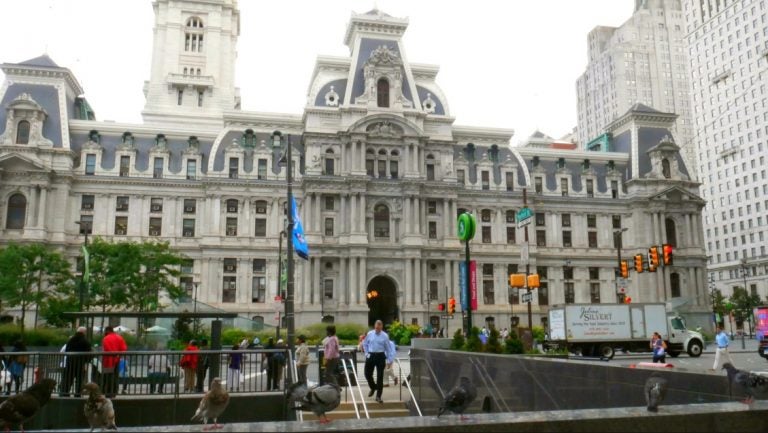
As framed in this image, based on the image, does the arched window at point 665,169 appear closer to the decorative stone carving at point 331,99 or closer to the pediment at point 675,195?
the pediment at point 675,195

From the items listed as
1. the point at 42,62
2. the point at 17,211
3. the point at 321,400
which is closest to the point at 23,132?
the point at 17,211

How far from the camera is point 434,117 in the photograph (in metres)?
70.1

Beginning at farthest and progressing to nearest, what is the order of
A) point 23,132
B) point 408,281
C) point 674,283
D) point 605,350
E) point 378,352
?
1. point 674,283
2. point 408,281
3. point 23,132
4. point 605,350
5. point 378,352

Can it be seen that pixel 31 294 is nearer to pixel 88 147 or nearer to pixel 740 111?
pixel 88 147

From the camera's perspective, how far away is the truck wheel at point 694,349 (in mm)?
40906

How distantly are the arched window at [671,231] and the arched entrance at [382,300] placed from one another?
33400 mm

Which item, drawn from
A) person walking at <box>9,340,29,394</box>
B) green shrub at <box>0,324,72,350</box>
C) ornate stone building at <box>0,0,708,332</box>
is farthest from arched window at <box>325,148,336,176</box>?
person walking at <box>9,340,29,394</box>

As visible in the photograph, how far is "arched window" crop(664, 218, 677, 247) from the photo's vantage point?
248 feet

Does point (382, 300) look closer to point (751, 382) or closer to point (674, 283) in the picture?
point (674, 283)

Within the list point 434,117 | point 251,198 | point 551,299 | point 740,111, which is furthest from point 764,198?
point 251,198

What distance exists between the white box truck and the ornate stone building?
2489 centimetres

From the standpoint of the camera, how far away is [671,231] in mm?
76188

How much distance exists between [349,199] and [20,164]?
3134 centimetres

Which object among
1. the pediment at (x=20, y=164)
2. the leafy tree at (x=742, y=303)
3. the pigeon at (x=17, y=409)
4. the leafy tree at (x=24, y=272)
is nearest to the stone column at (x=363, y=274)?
the leafy tree at (x=24, y=272)
